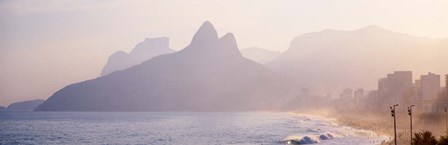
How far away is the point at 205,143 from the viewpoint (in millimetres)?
118000

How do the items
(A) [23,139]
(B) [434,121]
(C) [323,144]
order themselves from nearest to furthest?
(C) [323,144] < (A) [23,139] < (B) [434,121]

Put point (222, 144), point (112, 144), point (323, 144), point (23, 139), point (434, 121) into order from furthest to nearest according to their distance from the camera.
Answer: point (434, 121)
point (23, 139)
point (112, 144)
point (222, 144)
point (323, 144)

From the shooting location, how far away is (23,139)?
488 ft

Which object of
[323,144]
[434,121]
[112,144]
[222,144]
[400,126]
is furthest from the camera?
[400,126]

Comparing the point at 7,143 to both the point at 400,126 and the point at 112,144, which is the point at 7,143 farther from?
the point at 400,126

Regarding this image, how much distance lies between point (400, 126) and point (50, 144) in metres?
106

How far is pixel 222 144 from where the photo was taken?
114 metres

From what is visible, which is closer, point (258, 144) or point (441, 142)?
point (441, 142)

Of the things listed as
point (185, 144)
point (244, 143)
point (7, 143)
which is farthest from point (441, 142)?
point (7, 143)

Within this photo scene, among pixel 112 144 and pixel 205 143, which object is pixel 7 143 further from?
pixel 205 143

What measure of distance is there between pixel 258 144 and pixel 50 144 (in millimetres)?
50797

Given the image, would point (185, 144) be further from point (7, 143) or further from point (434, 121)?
point (434, 121)

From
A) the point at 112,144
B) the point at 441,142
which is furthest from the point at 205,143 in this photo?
the point at 441,142

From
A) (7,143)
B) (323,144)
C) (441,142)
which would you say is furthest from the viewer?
(7,143)
